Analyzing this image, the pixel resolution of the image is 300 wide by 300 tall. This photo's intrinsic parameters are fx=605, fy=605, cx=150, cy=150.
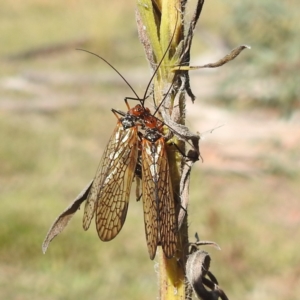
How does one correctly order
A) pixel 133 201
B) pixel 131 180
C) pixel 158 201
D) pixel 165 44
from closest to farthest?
pixel 165 44 < pixel 158 201 < pixel 131 180 < pixel 133 201

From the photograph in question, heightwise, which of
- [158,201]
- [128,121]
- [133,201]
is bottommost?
[158,201]

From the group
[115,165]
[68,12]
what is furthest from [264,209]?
[68,12]

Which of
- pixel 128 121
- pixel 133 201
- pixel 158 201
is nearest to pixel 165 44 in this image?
pixel 158 201

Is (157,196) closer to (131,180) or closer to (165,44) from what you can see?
(131,180)

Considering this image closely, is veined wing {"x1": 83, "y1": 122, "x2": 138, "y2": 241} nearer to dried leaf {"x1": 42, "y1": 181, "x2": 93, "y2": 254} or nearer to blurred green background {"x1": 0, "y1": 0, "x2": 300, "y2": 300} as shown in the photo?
dried leaf {"x1": 42, "y1": 181, "x2": 93, "y2": 254}

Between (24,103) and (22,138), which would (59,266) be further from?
(24,103)

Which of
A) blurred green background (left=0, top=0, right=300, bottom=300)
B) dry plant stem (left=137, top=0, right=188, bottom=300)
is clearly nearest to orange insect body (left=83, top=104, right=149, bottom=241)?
dry plant stem (left=137, top=0, right=188, bottom=300)

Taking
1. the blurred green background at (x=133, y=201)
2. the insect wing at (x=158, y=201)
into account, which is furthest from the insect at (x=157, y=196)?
the blurred green background at (x=133, y=201)
